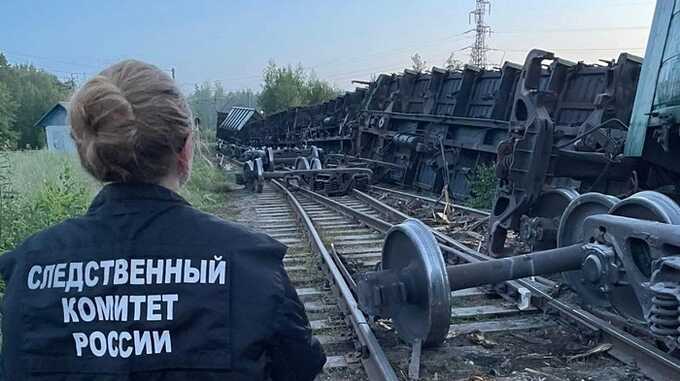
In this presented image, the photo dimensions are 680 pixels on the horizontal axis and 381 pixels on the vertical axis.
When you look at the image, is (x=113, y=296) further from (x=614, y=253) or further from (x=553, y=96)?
(x=553, y=96)

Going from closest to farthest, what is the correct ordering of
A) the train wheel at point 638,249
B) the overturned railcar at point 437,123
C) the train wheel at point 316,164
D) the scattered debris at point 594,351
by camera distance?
the train wheel at point 638,249 → the scattered debris at point 594,351 → the overturned railcar at point 437,123 → the train wheel at point 316,164

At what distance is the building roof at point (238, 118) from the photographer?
39.2 meters

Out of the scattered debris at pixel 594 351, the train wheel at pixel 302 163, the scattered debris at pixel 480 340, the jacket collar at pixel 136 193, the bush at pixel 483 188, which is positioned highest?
the jacket collar at pixel 136 193

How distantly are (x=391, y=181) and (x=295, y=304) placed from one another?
15447 mm

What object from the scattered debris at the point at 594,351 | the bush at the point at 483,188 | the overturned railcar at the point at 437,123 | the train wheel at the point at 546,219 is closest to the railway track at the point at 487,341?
the scattered debris at the point at 594,351

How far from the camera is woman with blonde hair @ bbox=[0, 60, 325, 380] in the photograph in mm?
1448

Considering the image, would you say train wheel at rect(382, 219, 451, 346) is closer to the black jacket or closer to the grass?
the grass

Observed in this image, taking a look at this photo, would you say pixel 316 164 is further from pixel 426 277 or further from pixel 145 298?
pixel 145 298

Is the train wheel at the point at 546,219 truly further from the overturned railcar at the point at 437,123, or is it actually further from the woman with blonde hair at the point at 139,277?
the overturned railcar at the point at 437,123

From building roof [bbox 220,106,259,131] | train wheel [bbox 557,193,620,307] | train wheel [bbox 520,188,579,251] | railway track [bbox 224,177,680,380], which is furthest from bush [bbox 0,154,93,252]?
building roof [bbox 220,106,259,131]

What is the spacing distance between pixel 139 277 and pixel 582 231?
3.24m

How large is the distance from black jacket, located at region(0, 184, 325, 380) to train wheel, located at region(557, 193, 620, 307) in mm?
2748

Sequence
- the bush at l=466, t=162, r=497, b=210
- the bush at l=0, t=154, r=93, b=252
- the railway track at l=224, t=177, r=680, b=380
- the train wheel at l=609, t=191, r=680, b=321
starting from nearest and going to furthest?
1. the train wheel at l=609, t=191, r=680, b=321
2. the railway track at l=224, t=177, r=680, b=380
3. the bush at l=0, t=154, r=93, b=252
4. the bush at l=466, t=162, r=497, b=210

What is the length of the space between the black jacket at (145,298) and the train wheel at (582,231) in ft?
9.02
